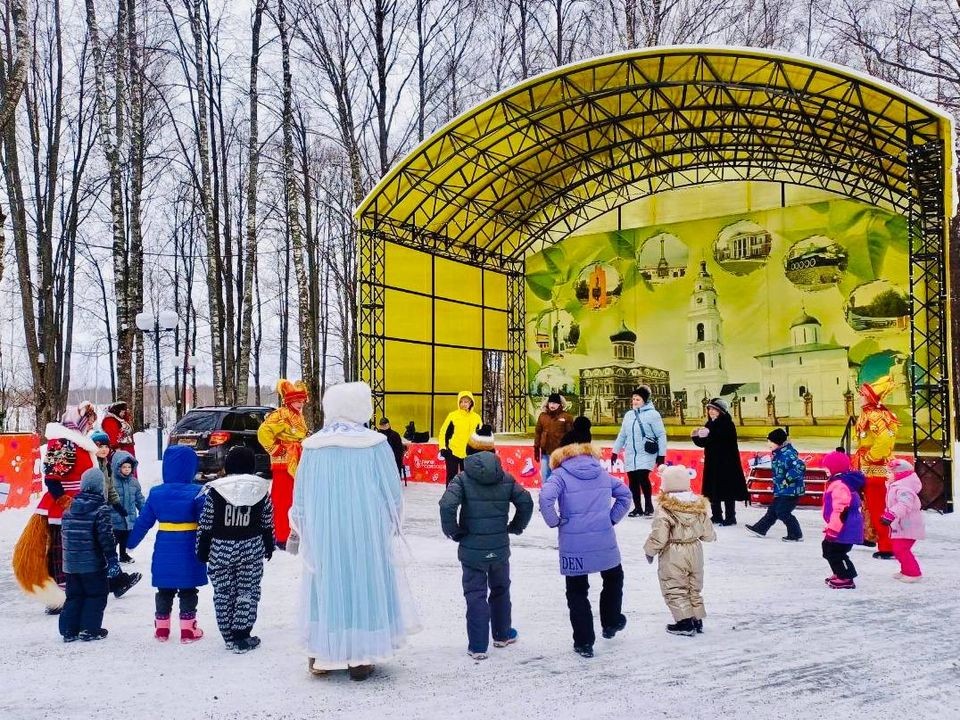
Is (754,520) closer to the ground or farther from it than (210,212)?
closer to the ground

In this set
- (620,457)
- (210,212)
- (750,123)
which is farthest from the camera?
(210,212)

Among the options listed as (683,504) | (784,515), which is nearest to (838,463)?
(683,504)

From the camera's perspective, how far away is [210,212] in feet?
64.4

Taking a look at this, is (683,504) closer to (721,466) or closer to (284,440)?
(284,440)

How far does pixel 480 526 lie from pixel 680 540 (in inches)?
52.4

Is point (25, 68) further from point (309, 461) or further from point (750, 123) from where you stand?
point (750, 123)

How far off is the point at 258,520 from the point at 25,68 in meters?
8.37

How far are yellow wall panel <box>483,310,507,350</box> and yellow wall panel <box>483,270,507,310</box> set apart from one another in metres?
0.23

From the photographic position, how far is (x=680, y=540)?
16.1 ft

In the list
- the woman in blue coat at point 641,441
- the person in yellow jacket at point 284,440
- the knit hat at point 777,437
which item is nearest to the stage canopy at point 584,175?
the knit hat at point 777,437

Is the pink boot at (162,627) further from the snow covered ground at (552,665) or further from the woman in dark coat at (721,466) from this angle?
the woman in dark coat at (721,466)

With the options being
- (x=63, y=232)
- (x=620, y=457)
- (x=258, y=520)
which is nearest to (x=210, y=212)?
(x=63, y=232)

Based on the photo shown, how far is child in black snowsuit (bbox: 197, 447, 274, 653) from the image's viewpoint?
458 centimetres

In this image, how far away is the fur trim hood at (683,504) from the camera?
16.2ft
